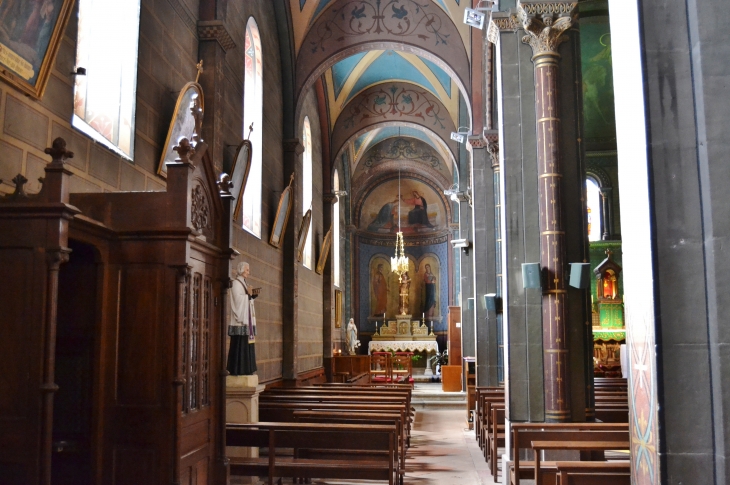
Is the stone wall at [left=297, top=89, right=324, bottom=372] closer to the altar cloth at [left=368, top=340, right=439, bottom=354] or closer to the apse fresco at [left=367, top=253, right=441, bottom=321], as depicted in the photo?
the altar cloth at [left=368, top=340, right=439, bottom=354]

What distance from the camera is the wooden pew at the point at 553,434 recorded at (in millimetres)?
6410

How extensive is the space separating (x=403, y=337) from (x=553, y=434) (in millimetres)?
22106

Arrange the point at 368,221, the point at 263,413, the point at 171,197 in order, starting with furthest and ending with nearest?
the point at 368,221 < the point at 263,413 < the point at 171,197

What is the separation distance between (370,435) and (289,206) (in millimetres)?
8406

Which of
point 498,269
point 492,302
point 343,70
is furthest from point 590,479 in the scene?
point 343,70

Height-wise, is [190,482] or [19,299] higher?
[19,299]

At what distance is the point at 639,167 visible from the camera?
3770mm

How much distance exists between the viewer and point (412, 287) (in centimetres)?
3109

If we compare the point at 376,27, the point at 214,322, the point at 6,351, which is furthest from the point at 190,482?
the point at 376,27

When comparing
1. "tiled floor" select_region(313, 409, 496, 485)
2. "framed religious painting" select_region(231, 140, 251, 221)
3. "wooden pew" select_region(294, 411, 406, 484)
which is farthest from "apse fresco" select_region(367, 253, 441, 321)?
"wooden pew" select_region(294, 411, 406, 484)

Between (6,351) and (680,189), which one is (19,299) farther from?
(680,189)

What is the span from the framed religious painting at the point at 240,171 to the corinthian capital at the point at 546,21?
4579mm

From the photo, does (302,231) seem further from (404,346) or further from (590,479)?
(404,346)

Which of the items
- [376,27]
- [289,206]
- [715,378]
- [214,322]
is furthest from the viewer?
[376,27]
